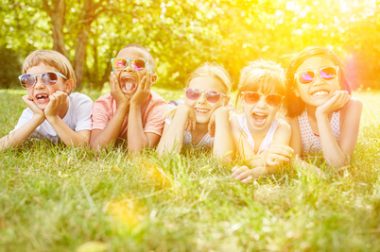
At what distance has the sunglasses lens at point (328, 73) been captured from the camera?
3471mm

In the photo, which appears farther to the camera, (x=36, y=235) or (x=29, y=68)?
(x=29, y=68)

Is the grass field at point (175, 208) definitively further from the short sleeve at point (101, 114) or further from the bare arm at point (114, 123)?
the short sleeve at point (101, 114)

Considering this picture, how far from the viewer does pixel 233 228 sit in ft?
6.63

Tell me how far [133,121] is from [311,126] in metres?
1.58

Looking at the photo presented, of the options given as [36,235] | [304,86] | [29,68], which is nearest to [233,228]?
[36,235]

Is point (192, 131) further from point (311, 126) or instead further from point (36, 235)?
point (36, 235)

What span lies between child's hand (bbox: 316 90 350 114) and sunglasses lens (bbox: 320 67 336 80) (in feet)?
0.52

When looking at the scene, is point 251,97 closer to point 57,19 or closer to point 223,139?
point 223,139

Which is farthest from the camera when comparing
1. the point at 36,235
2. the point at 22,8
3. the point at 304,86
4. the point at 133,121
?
the point at 22,8

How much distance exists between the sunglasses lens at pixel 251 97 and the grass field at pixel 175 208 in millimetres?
655

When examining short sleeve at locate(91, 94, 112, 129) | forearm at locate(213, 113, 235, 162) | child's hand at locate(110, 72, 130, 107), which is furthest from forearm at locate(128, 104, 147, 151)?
forearm at locate(213, 113, 235, 162)

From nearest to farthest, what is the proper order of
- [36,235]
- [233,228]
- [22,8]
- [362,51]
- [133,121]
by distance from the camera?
1. [36,235]
2. [233,228]
3. [133,121]
4. [22,8]
5. [362,51]

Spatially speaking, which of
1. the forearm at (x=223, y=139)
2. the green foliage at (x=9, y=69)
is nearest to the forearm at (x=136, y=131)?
the forearm at (x=223, y=139)

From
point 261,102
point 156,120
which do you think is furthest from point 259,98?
point 156,120
